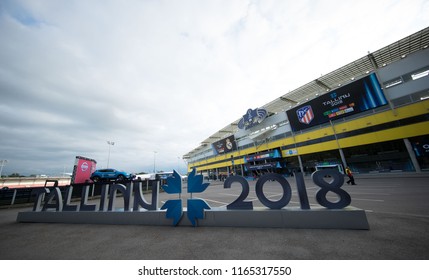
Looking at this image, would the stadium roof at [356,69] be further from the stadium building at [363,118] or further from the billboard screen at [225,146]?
the billboard screen at [225,146]

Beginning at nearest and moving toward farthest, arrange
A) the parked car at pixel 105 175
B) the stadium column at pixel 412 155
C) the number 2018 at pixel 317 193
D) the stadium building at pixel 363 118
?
the number 2018 at pixel 317 193 < the parked car at pixel 105 175 < the stadium column at pixel 412 155 < the stadium building at pixel 363 118

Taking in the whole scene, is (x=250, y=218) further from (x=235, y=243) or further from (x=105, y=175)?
(x=105, y=175)

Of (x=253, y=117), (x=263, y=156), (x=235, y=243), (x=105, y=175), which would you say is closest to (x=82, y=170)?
(x=105, y=175)

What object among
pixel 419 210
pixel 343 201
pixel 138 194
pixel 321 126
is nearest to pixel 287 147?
pixel 321 126

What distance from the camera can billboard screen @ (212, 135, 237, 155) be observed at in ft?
144

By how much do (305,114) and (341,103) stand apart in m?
5.06

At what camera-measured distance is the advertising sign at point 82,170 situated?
15.0 metres

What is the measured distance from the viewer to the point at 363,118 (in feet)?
68.5

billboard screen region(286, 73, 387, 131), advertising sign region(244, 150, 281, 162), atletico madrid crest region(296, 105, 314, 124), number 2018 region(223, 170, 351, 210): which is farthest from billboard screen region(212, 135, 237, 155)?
number 2018 region(223, 170, 351, 210)

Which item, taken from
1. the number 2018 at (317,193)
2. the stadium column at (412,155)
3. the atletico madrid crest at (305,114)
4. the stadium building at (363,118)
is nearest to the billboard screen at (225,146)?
the stadium building at (363,118)

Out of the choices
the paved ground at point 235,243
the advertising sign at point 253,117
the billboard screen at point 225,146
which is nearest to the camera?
the paved ground at point 235,243

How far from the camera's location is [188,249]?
10.1ft

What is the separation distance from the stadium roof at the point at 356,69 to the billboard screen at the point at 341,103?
2.52 m
